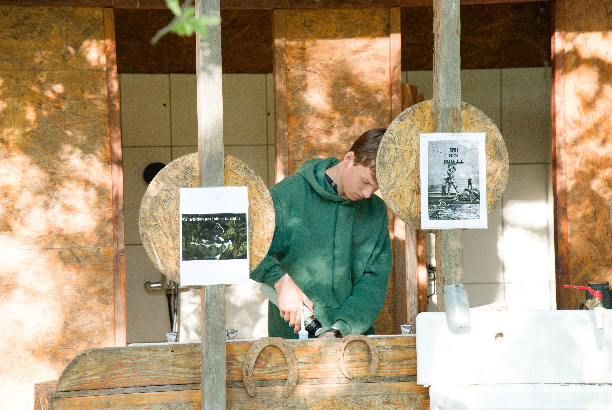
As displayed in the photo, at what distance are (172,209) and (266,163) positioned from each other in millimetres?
4256

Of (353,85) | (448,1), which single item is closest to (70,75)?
(353,85)

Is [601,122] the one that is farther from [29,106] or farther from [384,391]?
[29,106]

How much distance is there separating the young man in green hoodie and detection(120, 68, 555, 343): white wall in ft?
→ 11.6

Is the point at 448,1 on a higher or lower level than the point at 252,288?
higher

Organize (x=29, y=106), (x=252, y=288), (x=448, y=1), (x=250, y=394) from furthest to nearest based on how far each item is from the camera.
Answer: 1. (x=252, y=288)
2. (x=29, y=106)
3. (x=448, y=1)
4. (x=250, y=394)

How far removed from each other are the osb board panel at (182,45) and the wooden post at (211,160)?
420cm

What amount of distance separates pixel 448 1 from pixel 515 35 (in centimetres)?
440

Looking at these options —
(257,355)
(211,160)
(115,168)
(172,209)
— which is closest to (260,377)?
(257,355)

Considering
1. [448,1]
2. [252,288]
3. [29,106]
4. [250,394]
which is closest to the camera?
[250,394]

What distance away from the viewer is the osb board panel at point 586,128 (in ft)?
16.2

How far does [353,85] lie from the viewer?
5.00 m

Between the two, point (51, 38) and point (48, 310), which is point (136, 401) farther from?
point (51, 38)

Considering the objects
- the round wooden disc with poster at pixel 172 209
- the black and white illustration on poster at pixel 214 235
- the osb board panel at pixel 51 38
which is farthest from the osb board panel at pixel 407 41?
the black and white illustration on poster at pixel 214 235

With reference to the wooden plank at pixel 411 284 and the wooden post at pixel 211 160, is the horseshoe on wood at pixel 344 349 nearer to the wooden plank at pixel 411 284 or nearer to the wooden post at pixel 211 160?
the wooden post at pixel 211 160
